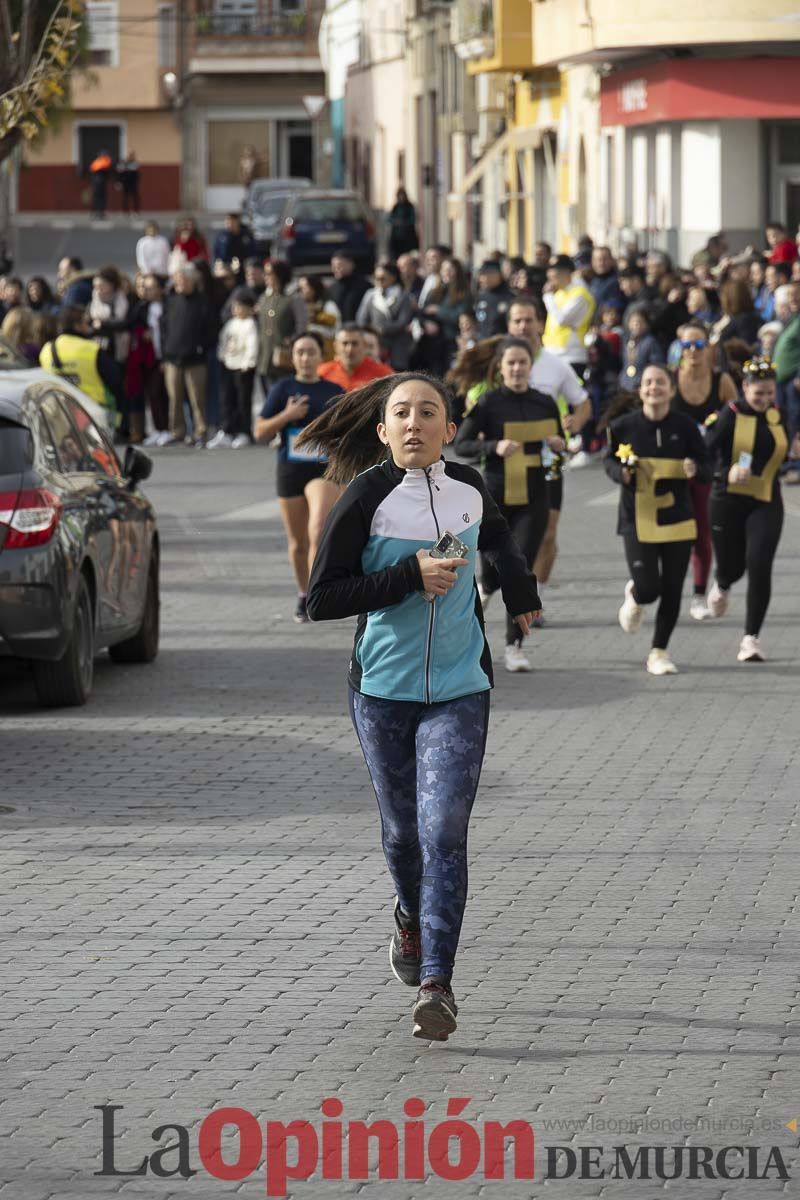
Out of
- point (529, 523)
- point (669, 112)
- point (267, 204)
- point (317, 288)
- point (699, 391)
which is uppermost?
point (669, 112)

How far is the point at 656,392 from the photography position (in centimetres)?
1343

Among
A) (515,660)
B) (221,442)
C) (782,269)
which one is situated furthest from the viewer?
(221,442)

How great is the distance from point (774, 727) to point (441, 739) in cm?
526

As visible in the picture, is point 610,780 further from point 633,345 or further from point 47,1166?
point 633,345

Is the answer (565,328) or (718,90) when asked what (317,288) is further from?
(718,90)

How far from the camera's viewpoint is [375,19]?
232ft

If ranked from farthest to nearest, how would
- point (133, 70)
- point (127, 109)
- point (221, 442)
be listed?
point (127, 109) → point (133, 70) → point (221, 442)

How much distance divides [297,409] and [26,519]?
305 centimetres

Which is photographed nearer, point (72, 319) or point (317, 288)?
point (72, 319)

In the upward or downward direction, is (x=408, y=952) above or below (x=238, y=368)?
below

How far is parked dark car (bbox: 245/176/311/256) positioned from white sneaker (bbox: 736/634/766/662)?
42.7 meters

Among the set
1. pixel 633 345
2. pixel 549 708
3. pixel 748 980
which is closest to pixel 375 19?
pixel 633 345

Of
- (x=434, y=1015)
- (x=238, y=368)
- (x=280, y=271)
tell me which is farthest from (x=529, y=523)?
(x=238, y=368)

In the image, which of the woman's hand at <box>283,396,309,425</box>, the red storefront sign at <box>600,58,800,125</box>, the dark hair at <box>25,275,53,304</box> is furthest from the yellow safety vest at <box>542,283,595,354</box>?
the red storefront sign at <box>600,58,800,125</box>
